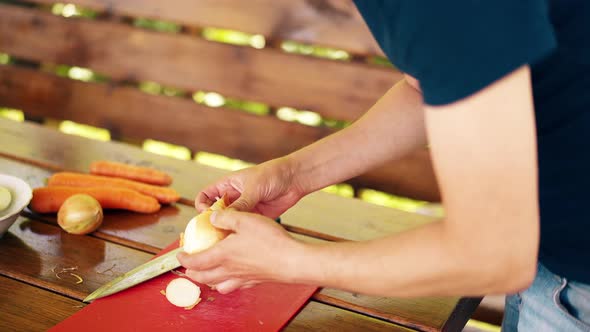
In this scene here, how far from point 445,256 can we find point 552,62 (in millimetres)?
345

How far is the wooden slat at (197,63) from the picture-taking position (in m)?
3.03

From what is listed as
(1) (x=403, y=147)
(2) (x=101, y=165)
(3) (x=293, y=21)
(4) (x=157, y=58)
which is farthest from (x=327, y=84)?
(1) (x=403, y=147)

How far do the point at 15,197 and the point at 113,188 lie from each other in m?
0.23

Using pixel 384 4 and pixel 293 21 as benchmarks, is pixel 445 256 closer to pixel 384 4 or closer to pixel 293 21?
pixel 384 4

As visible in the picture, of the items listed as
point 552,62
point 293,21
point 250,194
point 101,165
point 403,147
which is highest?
point 293,21

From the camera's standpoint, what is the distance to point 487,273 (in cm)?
90

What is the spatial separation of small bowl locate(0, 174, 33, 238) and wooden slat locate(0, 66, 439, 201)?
1707 millimetres

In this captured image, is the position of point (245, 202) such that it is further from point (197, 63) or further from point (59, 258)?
point (197, 63)

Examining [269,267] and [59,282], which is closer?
[269,267]

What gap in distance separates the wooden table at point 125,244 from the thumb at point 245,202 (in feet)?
0.73

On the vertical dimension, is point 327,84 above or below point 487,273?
above

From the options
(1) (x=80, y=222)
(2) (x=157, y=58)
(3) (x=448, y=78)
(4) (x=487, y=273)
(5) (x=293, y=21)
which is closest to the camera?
(3) (x=448, y=78)

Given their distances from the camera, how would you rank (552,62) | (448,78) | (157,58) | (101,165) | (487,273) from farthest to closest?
(157,58)
(101,165)
(552,62)
(487,273)
(448,78)

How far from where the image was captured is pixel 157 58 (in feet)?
11.1
